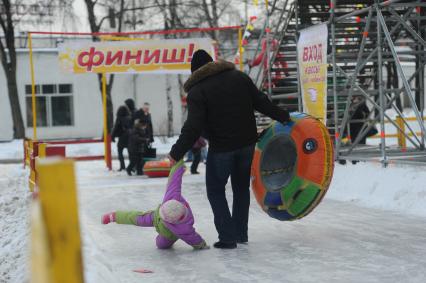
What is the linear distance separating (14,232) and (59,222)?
638cm

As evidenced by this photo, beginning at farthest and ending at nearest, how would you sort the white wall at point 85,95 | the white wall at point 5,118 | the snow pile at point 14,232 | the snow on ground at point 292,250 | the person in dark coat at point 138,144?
1. the white wall at point 5,118
2. the white wall at point 85,95
3. the person in dark coat at point 138,144
4. the snow pile at point 14,232
5. the snow on ground at point 292,250

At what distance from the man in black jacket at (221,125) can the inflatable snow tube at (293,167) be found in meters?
0.60

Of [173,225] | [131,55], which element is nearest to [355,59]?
[131,55]

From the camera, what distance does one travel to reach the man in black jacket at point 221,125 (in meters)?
6.47

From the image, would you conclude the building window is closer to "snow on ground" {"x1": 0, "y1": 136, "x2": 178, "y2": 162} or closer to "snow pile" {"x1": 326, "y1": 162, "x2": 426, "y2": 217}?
"snow on ground" {"x1": 0, "y1": 136, "x2": 178, "y2": 162}

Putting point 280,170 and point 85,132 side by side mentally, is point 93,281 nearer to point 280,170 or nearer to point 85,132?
point 280,170

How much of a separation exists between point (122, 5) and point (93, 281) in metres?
28.4

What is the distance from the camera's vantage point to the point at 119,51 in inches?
684

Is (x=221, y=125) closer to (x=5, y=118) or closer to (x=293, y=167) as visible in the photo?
(x=293, y=167)

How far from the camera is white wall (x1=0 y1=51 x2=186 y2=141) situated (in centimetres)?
3456

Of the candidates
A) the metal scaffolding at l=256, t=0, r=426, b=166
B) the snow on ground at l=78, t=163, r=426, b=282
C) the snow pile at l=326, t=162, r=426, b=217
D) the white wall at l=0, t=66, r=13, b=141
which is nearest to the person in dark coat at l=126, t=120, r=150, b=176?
the metal scaffolding at l=256, t=0, r=426, b=166

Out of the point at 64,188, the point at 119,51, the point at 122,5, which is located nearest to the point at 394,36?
the point at 119,51

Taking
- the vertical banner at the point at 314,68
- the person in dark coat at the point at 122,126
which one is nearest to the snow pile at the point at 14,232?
the person in dark coat at the point at 122,126

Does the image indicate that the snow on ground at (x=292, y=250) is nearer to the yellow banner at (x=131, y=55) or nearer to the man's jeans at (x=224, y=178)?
the man's jeans at (x=224, y=178)
